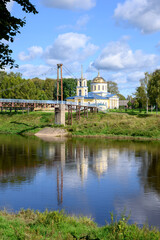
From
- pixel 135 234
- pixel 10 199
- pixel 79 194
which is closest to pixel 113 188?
pixel 79 194

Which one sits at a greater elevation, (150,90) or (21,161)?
(150,90)

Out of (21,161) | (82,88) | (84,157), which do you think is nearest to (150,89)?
(82,88)

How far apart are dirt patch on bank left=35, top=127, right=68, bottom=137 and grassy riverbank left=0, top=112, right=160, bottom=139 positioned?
1629mm

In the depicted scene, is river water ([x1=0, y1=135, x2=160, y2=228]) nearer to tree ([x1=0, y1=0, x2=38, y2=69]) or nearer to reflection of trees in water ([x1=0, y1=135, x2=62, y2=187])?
reflection of trees in water ([x1=0, y1=135, x2=62, y2=187])

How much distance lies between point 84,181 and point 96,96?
6954 cm

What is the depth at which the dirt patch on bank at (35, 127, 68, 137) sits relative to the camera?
58969 mm

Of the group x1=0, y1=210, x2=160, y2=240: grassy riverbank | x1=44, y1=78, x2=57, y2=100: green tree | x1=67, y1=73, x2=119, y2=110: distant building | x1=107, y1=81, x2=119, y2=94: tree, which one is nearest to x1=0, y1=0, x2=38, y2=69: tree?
x1=0, y1=210, x2=160, y2=240: grassy riverbank

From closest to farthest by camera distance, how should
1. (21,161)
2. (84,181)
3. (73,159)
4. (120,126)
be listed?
(84,181)
(21,161)
(73,159)
(120,126)

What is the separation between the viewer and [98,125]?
6278 cm

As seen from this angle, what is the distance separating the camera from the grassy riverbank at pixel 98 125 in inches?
2261

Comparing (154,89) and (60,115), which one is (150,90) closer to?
(154,89)

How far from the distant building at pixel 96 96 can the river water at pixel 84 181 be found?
47.9m

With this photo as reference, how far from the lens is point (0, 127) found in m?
68.6

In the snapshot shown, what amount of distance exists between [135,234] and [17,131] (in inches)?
2202
